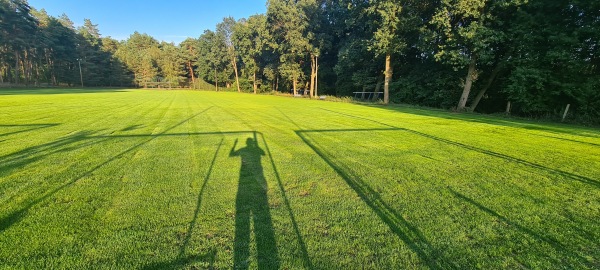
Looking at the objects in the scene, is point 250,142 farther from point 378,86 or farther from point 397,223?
point 378,86

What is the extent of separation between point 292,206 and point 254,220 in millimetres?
527

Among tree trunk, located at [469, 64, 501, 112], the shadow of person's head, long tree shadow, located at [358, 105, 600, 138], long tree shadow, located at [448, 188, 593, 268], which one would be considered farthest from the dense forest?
the shadow of person's head

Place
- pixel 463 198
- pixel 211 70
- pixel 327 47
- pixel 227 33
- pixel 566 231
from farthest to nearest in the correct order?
pixel 211 70 → pixel 227 33 → pixel 327 47 → pixel 463 198 → pixel 566 231

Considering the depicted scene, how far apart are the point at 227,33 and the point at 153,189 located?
68.0m

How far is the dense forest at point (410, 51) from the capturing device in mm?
14938

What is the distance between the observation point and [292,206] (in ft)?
10.4

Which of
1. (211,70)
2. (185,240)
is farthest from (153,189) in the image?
(211,70)

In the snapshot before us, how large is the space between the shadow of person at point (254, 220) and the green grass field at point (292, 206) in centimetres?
1

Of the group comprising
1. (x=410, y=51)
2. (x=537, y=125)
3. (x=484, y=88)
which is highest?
(x=410, y=51)

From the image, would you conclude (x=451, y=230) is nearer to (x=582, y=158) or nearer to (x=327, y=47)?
(x=582, y=158)

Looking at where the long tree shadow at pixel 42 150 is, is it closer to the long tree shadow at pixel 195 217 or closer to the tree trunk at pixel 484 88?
the long tree shadow at pixel 195 217

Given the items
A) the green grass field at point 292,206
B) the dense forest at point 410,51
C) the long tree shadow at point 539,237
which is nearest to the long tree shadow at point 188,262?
the green grass field at point 292,206

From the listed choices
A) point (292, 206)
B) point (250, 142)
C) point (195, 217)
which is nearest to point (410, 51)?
point (250, 142)

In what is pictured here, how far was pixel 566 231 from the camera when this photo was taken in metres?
2.68
